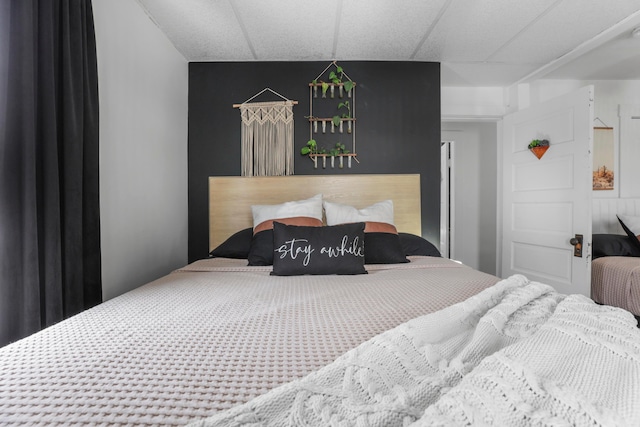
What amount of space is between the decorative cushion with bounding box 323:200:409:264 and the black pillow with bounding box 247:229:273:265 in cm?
58

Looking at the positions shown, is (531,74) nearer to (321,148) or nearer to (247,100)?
(321,148)

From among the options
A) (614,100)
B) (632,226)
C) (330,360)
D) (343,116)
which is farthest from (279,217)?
(614,100)

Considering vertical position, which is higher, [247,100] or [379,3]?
[379,3]

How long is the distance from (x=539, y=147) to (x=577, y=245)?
0.92 m

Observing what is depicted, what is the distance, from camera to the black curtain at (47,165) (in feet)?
4.25

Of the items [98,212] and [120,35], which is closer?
[98,212]

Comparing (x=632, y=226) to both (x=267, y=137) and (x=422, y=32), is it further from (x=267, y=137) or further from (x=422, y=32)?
(x=267, y=137)

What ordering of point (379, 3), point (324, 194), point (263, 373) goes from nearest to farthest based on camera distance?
point (263, 373) → point (379, 3) → point (324, 194)

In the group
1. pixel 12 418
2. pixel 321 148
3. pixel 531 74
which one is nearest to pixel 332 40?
pixel 321 148

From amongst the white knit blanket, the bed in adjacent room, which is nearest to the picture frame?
the bed in adjacent room

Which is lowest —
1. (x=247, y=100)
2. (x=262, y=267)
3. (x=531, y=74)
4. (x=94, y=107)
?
(x=262, y=267)

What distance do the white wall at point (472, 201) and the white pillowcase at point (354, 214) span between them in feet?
8.30

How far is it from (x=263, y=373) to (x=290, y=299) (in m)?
0.58

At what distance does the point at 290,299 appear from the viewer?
125 cm
